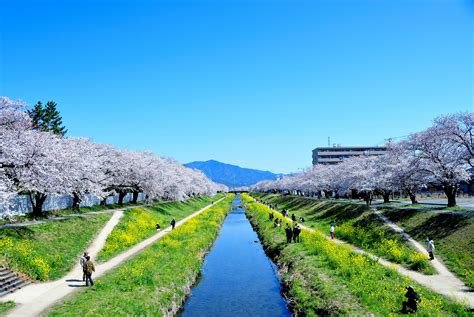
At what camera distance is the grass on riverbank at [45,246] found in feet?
73.4

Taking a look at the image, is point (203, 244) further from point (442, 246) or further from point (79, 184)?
point (442, 246)

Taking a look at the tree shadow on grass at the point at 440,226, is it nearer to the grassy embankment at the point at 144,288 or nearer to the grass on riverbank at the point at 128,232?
the grassy embankment at the point at 144,288

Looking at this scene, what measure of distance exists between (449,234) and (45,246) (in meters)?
30.6

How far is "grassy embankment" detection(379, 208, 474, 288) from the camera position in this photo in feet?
78.8

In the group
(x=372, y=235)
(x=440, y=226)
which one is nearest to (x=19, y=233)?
(x=372, y=235)

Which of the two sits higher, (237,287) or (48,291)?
(48,291)

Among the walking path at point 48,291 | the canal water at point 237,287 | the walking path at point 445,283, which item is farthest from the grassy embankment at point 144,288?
the walking path at point 445,283

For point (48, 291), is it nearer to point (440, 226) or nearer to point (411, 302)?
point (411, 302)

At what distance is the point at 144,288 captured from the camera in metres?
21.2

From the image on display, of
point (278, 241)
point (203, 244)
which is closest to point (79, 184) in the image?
point (203, 244)

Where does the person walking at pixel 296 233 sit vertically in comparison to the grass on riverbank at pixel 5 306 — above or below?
above

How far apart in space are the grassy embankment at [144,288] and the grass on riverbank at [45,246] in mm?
3831

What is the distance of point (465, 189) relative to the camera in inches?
3425

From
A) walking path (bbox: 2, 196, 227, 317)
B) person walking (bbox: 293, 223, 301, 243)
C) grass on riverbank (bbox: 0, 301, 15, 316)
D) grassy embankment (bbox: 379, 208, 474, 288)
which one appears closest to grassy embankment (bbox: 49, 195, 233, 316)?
walking path (bbox: 2, 196, 227, 317)
